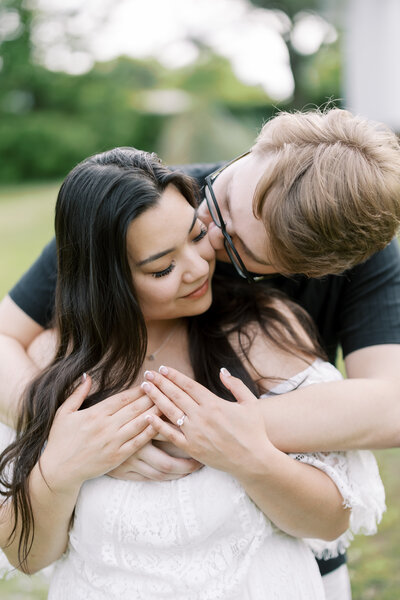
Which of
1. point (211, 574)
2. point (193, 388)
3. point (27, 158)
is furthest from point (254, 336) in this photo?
point (27, 158)

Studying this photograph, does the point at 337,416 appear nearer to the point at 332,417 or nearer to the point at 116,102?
the point at 332,417

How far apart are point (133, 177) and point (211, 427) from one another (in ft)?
2.57

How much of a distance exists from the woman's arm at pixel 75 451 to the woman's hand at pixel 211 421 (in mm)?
63

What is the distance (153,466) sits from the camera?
6.93 ft

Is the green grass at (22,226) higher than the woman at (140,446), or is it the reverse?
the woman at (140,446)

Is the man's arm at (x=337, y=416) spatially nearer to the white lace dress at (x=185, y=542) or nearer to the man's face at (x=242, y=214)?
the white lace dress at (x=185, y=542)

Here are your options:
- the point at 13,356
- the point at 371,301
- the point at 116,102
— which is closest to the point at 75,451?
the point at 13,356

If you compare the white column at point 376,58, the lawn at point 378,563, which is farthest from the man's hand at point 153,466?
the white column at point 376,58

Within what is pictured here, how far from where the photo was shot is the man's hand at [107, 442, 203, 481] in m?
2.10

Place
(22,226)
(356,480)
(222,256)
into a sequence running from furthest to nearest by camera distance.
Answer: (22,226) < (222,256) < (356,480)

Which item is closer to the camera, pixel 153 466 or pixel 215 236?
pixel 153 466

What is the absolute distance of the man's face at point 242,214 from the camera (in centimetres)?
229

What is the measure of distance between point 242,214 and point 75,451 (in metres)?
0.93

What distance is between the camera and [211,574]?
210 centimetres
